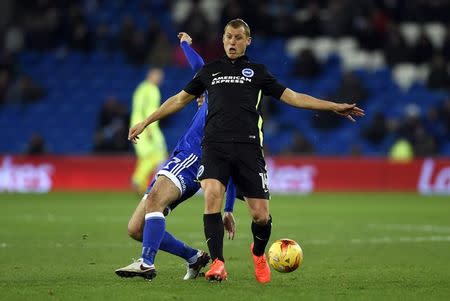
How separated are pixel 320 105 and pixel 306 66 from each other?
731 inches

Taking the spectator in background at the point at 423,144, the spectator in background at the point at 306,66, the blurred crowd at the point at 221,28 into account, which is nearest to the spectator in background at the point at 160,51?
the blurred crowd at the point at 221,28

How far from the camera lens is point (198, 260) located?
8977mm

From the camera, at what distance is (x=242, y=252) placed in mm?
11570

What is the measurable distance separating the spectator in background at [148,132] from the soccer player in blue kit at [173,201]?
10543mm

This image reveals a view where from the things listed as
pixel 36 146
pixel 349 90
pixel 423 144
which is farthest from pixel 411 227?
pixel 36 146

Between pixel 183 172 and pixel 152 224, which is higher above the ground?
→ pixel 183 172

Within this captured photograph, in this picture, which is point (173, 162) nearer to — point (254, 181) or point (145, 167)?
point (254, 181)

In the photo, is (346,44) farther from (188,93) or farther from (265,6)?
(188,93)

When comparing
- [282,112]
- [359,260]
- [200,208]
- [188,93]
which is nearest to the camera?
[188,93]

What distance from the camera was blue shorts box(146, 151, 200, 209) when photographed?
8836 mm

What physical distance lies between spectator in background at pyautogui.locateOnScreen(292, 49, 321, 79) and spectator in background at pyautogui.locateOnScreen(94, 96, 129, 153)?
191 inches

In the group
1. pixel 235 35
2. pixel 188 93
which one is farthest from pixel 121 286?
pixel 235 35

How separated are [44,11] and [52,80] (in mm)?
2116

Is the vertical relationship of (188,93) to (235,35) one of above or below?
below
